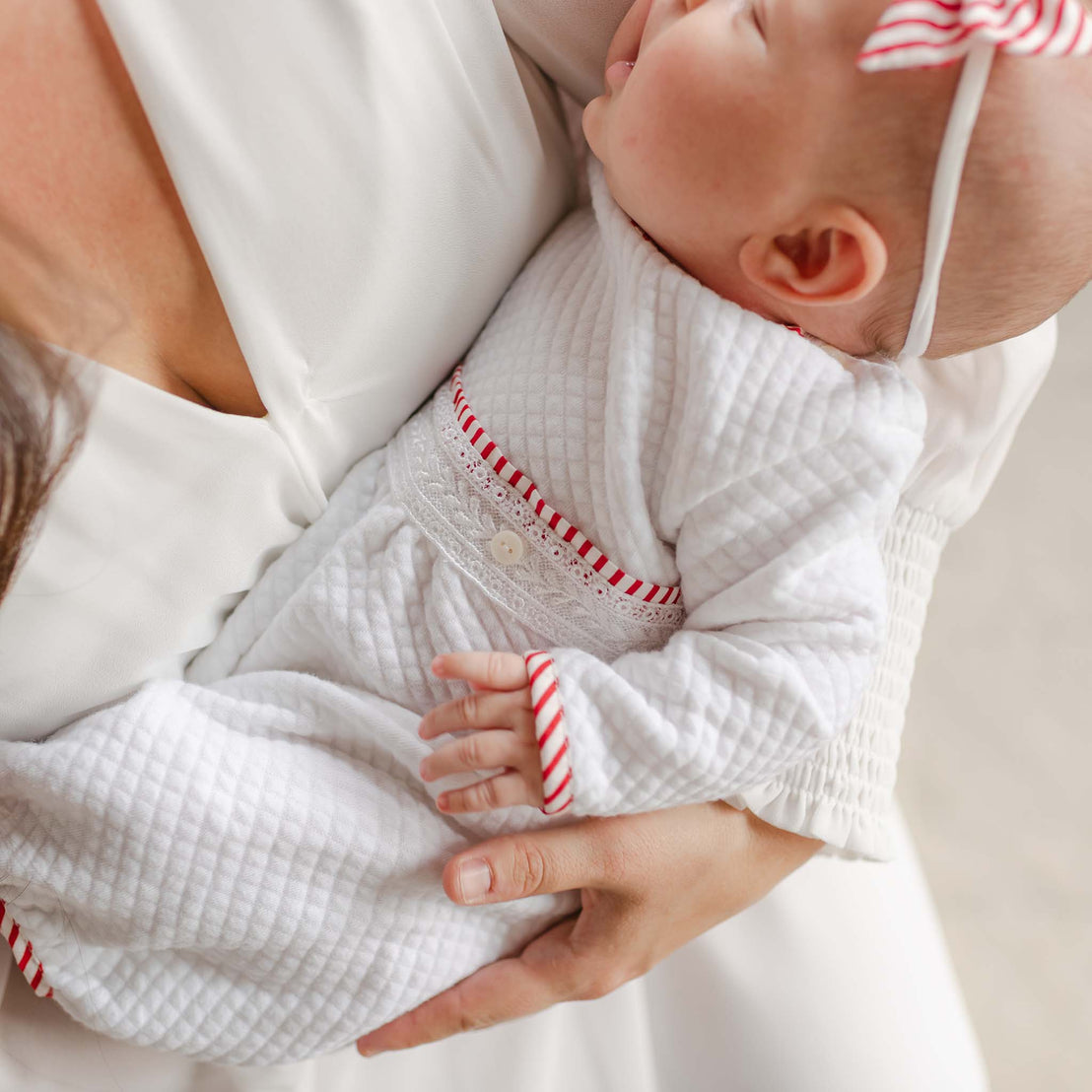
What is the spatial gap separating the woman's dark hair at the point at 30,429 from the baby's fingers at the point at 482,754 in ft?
0.96

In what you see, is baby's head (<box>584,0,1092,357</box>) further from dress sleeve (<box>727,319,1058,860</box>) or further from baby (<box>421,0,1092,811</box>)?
dress sleeve (<box>727,319,1058,860</box>)

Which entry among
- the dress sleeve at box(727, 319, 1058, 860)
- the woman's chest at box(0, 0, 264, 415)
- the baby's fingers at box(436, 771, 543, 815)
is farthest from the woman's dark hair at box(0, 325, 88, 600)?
the dress sleeve at box(727, 319, 1058, 860)

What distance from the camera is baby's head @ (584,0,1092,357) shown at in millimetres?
610

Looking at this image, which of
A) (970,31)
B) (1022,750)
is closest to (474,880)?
(970,31)

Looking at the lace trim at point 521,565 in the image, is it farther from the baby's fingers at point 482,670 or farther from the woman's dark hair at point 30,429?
the woman's dark hair at point 30,429

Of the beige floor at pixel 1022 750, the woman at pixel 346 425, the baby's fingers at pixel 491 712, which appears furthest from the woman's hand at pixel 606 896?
the beige floor at pixel 1022 750

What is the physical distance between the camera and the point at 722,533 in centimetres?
72

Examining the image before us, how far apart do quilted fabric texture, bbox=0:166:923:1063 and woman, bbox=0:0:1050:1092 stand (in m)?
0.05

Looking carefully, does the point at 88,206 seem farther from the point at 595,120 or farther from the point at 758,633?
the point at 758,633

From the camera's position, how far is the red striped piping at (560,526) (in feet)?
2.54

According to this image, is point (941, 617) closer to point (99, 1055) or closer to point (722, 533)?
point (722, 533)

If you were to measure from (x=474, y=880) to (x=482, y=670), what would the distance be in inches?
6.1

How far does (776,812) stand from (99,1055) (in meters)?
0.57

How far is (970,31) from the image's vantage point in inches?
21.6
